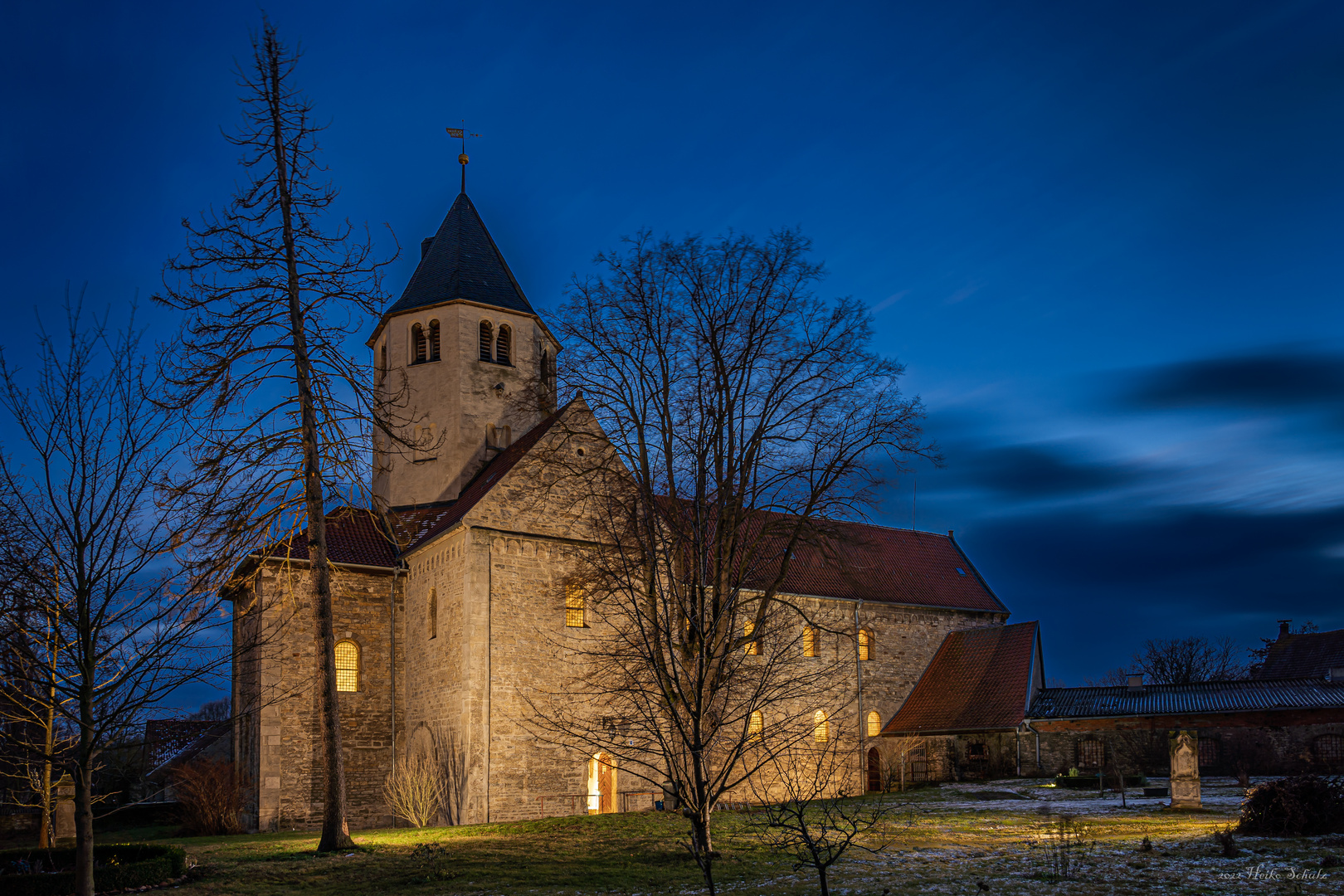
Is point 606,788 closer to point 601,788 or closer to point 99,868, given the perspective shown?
point 601,788

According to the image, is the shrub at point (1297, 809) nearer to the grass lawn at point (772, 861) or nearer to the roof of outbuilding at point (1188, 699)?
the grass lawn at point (772, 861)

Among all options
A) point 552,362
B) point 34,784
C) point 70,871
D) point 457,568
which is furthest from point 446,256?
point 70,871

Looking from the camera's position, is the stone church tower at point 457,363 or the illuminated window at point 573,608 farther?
the stone church tower at point 457,363

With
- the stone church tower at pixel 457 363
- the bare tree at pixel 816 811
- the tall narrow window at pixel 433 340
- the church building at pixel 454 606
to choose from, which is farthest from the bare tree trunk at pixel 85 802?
the tall narrow window at pixel 433 340

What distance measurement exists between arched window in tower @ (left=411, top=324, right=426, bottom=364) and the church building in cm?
6

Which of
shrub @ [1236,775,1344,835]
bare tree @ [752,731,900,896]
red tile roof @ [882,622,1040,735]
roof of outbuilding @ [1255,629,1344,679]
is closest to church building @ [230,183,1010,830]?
red tile roof @ [882,622,1040,735]

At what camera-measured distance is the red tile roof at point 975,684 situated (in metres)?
33.7

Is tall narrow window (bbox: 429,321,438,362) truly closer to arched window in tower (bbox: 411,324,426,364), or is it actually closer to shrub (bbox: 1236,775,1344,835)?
arched window in tower (bbox: 411,324,426,364)

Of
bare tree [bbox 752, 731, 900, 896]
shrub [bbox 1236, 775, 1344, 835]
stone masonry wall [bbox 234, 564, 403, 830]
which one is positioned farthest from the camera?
stone masonry wall [bbox 234, 564, 403, 830]

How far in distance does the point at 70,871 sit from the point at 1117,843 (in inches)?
593

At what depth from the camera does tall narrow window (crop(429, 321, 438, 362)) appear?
A: 32500 millimetres

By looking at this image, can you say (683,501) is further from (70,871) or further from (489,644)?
(70,871)

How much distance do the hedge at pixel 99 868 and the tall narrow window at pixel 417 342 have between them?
20.0m

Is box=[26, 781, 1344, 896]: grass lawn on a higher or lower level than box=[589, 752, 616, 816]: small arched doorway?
higher
